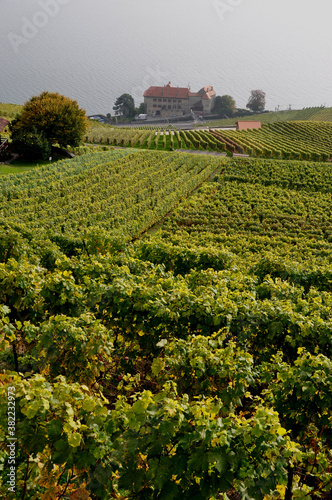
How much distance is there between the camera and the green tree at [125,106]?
160 meters

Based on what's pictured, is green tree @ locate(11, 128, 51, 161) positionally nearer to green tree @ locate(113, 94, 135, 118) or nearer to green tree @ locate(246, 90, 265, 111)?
green tree @ locate(113, 94, 135, 118)

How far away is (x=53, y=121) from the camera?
40.4m

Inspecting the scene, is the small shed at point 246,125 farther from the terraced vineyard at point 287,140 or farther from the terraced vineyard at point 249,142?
the terraced vineyard at point 249,142

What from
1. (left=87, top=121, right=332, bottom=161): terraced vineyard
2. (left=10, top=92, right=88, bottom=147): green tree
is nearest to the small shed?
(left=87, top=121, right=332, bottom=161): terraced vineyard

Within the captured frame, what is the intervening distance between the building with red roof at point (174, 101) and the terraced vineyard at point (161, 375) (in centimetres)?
14581

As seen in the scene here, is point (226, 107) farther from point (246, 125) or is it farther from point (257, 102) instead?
point (246, 125)

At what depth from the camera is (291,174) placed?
41688mm

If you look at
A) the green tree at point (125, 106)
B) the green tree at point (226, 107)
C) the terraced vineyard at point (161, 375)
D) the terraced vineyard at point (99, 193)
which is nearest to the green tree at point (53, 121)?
the terraced vineyard at point (99, 193)

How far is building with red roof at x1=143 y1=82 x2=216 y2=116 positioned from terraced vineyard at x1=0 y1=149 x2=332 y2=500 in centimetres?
14581

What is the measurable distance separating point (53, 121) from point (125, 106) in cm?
12846

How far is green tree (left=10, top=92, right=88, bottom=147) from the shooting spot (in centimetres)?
4000

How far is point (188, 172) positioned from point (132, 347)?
32.2m

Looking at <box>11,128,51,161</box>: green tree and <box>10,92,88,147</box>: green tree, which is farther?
<box>10,92,88,147</box>: green tree

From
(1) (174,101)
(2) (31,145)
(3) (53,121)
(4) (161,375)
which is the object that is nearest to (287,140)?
(3) (53,121)
